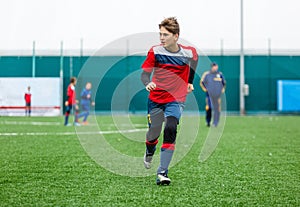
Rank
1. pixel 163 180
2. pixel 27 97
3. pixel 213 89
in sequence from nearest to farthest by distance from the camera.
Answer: pixel 163 180
pixel 213 89
pixel 27 97

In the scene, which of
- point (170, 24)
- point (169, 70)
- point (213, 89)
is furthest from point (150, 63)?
point (213, 89)

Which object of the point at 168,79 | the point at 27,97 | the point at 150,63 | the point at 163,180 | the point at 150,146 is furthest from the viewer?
the point at 27,97

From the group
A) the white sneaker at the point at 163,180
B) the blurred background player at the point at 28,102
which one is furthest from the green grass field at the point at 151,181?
the blurred background player at the point at 28,102

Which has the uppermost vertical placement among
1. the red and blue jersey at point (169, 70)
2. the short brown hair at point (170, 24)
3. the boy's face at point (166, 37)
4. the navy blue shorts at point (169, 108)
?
the short brown hair at point (170, 24)

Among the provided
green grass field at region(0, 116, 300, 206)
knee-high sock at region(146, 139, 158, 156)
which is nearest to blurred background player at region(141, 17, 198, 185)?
knee-high sock at region(146, 139, 158, 156)

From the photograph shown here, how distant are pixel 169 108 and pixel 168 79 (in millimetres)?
330

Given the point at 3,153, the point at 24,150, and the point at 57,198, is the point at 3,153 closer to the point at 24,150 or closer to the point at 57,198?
the point at 24,150

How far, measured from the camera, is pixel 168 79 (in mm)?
5539

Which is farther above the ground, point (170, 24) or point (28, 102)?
point (170, 24)

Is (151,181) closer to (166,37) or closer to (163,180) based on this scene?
(163,180)

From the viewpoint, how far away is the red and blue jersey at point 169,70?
5422mm

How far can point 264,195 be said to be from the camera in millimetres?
4547

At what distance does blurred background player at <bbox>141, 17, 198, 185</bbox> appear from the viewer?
17.4 feet

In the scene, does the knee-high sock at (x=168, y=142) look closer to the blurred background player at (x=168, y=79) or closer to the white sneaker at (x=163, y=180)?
the blurred background player at (x=168, y=79)
